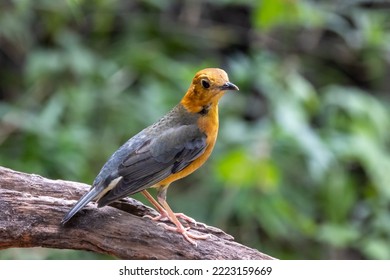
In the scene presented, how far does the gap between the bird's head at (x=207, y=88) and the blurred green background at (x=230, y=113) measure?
2.05m

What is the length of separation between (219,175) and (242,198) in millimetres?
555

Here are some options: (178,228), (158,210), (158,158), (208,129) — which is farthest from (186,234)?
(208,129)

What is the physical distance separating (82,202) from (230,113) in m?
3.74

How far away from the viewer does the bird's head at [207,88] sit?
388 centimetres

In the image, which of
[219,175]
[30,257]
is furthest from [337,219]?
[30,257]

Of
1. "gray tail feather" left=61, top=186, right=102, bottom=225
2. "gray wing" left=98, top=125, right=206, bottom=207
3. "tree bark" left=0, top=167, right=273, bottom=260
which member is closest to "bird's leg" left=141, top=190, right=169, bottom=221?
"tree bark" left=0, top=167, right=273, bottom=260

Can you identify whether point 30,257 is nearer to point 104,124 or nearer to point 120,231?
point 104,124

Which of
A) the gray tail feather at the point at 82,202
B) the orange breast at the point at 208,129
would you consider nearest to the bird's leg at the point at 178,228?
the orange breast at the point at 208,129

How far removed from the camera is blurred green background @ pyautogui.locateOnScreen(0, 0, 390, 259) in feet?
21.7

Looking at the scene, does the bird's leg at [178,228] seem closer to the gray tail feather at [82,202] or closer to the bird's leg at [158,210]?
the bird's leg at [158,210]

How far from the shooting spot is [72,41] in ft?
25.0

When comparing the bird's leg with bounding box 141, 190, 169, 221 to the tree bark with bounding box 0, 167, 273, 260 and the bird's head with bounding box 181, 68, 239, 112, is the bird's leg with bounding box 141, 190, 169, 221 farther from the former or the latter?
the bird's head with bounding box 181, 68, 239, 112

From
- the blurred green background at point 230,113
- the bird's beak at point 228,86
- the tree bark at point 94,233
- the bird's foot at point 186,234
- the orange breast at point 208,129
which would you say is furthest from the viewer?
the blurred green background at point 230,113
